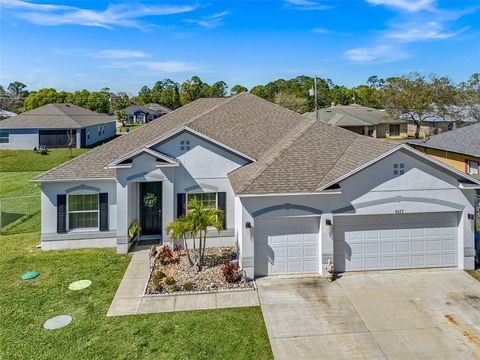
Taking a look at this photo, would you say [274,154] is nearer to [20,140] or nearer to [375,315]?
[375,315]

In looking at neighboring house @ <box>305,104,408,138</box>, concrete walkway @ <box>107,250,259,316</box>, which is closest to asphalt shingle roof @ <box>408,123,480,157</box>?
neighboring house @ <box>305,104,408,138</box>

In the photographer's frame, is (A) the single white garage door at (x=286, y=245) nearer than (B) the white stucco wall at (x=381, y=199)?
No

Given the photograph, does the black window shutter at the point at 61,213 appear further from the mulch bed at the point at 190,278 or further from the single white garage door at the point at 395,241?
the single white garage door at the point at 395,241

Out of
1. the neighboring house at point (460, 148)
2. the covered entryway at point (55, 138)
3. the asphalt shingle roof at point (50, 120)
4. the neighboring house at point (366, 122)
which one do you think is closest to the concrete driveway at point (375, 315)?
the neighboring house at point (460, 148)

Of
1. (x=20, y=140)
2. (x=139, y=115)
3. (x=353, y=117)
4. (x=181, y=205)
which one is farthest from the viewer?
(x=139, y=115)

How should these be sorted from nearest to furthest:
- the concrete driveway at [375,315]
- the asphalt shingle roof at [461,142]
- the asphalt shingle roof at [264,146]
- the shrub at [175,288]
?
1. the concrete driveway at [375,315]
2. the shrub at [175,288]
3. the asphalt shingle roof at [264,146]
4. the asphalt shingle roof at [461,142]

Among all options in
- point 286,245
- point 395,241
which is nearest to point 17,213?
point 286,245

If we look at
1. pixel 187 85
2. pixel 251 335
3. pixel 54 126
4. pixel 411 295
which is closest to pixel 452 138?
pixel 411 295
